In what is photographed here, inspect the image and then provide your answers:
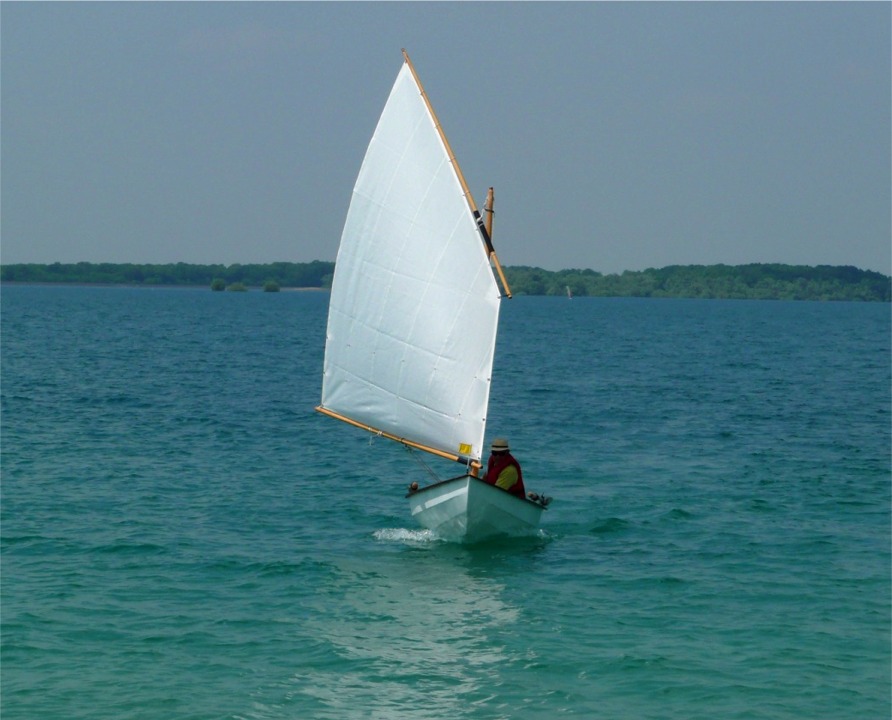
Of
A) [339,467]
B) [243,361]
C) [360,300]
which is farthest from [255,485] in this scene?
[243,361]

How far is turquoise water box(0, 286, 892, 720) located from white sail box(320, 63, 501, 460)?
2.70 m

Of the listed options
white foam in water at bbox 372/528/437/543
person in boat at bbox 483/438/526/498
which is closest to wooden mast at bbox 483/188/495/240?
person in boat at bbox 483/438/526/498

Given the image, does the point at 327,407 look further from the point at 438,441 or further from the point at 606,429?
the point at 606,429

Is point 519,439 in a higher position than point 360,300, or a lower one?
lower

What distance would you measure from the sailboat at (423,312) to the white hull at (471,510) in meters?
0.03

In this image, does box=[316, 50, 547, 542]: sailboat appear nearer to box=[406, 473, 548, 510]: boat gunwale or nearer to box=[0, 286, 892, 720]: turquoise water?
box=[406, 473, 548, 510]: boat gunwale

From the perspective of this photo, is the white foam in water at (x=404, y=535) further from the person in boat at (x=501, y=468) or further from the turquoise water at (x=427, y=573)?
the person in boat at (x=501, y=468)

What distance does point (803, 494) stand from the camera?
92.0ft

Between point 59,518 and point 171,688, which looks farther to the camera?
point 59,518

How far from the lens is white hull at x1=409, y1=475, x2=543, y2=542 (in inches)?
850

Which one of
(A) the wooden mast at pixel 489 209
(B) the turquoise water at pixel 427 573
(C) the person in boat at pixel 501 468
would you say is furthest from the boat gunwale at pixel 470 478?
(A) the wooden mast at pixel 489 209

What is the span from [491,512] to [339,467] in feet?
35.7

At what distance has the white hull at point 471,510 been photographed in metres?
21.6

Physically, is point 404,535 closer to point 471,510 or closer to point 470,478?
point 471,510
